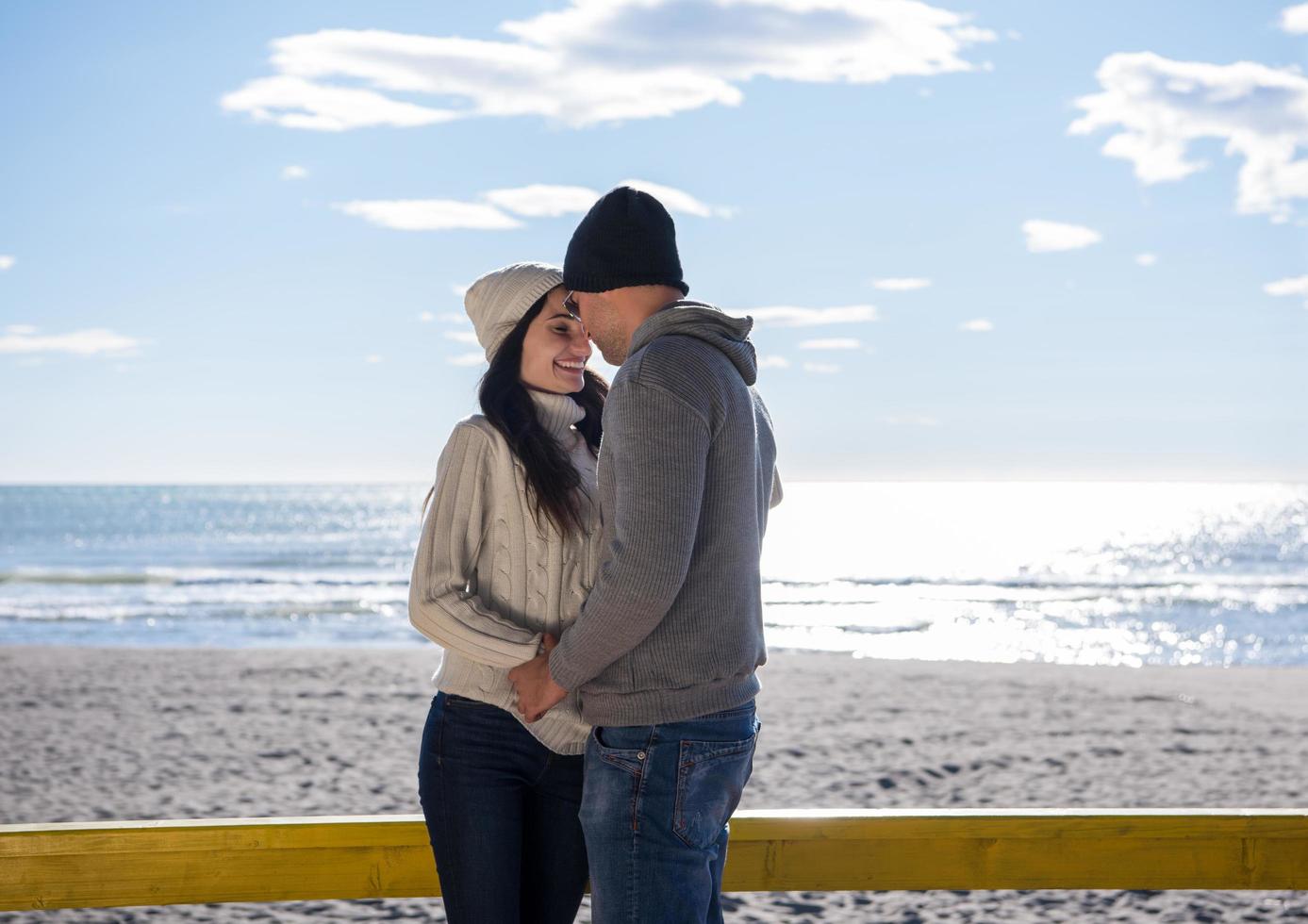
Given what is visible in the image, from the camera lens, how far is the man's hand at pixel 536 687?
6.17 ft

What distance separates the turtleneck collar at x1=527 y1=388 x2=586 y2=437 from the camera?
2170 millimetres

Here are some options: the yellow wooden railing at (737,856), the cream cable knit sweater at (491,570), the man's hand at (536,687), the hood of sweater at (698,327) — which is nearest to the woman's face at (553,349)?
the cream cable knit sweater at (491,570)

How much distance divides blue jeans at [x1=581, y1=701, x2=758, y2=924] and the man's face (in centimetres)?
60

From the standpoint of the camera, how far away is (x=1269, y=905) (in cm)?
484

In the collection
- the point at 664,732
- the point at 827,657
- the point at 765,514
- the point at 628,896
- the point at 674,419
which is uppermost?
the point at 674,419

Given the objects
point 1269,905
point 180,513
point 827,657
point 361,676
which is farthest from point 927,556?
point 180,513

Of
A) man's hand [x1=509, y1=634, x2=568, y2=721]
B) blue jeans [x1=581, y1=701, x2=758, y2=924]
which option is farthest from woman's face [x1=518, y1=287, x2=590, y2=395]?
blue jeans [x1=581, y1=701, x2=758, y2=924]

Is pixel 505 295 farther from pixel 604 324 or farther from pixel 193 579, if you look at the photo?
pixel 193 579

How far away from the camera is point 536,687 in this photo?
190cm

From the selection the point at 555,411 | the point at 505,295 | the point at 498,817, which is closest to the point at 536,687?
the point at 498,817

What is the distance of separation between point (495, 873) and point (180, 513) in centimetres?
6412

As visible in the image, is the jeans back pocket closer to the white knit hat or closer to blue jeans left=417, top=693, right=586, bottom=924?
blue jeans left=417, top=693, right=586, bottom=924

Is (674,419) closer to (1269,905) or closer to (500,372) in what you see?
(500,372)

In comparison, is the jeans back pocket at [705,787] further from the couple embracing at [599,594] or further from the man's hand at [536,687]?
the man's hand at [536,687]
